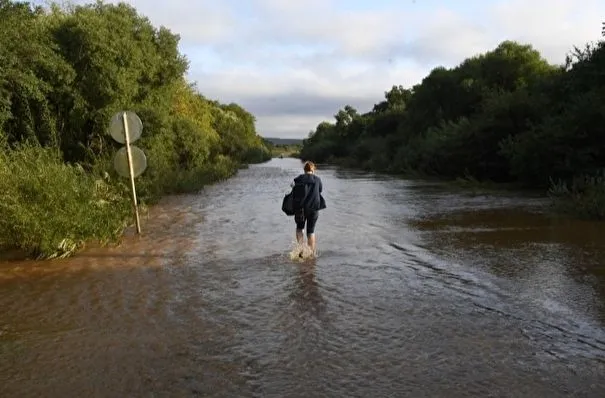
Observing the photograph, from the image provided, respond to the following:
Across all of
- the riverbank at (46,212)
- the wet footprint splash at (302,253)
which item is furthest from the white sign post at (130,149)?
the wet footprint splash at (302,253)

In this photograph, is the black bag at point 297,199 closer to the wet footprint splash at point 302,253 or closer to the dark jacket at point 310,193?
the dark jacket at point 310,193

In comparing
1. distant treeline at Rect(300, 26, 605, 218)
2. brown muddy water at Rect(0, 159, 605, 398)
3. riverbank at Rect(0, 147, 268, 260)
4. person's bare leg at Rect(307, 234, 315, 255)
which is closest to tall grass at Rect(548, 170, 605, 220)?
distant treeline at Rect(300, 26, 605, 218)

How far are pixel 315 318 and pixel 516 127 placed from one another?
28.7 meters

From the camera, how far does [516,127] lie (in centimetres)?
3269

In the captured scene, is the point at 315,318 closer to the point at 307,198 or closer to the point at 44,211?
the point at 307,198

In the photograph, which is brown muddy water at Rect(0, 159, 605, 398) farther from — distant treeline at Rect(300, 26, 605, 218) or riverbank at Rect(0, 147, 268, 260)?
distant treeline at Rect(300, 26, 605, 218)

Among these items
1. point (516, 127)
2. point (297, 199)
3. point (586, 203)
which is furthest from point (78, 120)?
point (516, 127)

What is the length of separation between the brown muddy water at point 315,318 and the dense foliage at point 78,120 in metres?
0.89

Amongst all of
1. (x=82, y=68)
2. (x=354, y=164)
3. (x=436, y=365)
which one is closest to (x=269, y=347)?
(x=436, y=365)

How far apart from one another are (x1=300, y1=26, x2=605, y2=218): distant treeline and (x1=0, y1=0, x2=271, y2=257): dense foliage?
12.5 metres

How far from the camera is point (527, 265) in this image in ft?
32.3

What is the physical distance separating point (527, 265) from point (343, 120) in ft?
341

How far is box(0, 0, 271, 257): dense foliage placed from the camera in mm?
10695

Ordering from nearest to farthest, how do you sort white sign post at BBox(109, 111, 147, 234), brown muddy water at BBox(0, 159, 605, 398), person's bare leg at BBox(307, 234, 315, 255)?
brown muddy water at BBox(0, 159, 605, 398) < person's bare leg at BBox(307, 234, 315, 255) < white sign post at BBox(109, 111, 147, 234)
